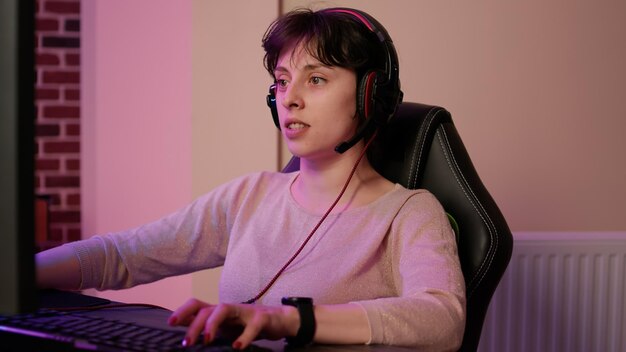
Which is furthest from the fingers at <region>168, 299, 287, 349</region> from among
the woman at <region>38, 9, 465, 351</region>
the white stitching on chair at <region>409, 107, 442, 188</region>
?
the white stitching on chair at <region>409, 107, 442, 188</region>

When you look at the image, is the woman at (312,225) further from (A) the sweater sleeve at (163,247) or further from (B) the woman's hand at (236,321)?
(B) the woman's hand at (236,321)

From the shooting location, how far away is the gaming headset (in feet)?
3.84

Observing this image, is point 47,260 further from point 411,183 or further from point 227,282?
point 411,183

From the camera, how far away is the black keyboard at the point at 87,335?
68 cm

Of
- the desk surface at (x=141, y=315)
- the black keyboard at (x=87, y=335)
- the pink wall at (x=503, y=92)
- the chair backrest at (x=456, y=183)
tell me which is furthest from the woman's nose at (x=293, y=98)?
the pink wall at (x=503, y=92)

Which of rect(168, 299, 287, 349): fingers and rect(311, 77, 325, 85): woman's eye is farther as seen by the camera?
rect(311, 77, 325, 85): woman's eye

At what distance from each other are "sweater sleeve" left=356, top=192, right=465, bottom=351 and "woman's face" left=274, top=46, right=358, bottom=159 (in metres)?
0.19

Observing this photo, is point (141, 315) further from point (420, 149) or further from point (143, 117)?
point (143, 117)

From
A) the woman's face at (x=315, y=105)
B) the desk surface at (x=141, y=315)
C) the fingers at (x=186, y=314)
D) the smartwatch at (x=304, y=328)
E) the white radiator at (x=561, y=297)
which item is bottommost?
the white radiator at (x=561, y=297)

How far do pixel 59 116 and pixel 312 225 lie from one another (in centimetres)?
192

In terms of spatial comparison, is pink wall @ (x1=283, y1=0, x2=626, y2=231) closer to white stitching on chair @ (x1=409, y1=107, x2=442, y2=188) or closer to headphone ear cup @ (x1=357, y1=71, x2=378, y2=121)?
white stitching on chair @ (x1=409, y1=107, x2=442, y2=188)

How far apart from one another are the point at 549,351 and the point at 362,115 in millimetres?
1242

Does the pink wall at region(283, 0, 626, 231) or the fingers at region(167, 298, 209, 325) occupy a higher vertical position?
the pink wall at region(283, 0, 626, 231)

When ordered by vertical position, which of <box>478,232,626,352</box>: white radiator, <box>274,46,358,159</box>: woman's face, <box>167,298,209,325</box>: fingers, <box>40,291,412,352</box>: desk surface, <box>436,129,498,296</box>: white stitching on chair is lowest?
<box>478,232,626,352</box>: white radiator
